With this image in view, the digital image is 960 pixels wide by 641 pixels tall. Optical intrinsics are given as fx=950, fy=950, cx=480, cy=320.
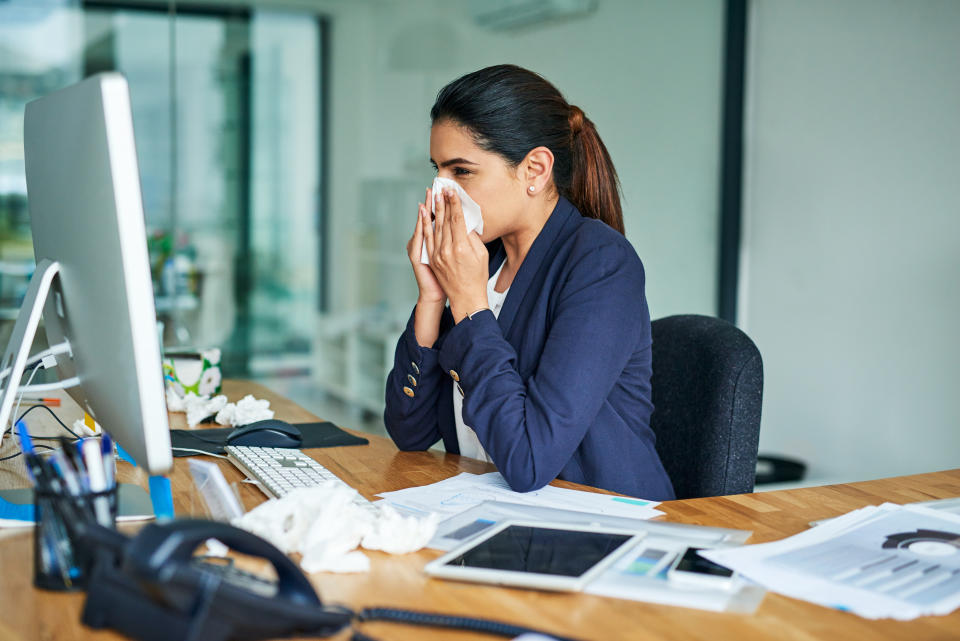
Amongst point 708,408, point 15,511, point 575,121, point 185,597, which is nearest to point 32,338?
point 15,511

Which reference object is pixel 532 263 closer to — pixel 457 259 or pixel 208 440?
pixel 457 259

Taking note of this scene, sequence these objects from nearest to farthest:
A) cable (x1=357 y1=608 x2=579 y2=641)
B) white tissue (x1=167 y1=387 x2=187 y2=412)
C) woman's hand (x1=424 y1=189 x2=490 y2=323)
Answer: cable (x1=357 y1=608 x2=579 y2=641)
woman's hand (x1=424 y1=189 x2=490 y2=323)
white tissue (x1=167 y1=387 x2=187 y2=412)

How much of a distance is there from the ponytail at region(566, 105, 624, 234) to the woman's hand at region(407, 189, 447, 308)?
0.27 m

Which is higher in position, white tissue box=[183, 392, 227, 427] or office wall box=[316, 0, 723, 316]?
office wall box=[316, 0, 723, 316]

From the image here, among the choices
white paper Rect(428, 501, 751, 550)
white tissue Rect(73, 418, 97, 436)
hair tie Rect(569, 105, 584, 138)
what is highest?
hair tie Rect(569, 105, 584, 138)

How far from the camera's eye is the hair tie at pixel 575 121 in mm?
1598

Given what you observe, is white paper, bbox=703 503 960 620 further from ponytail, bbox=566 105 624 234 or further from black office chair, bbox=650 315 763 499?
ponytail, bbox=566 105 624 234

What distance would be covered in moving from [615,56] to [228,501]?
9.30 feet

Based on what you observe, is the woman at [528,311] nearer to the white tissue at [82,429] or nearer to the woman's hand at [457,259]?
the woman's hand at [457,259]

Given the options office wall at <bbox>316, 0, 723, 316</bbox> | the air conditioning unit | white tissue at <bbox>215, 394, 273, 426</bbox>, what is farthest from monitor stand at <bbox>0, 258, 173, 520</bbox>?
the air conditioning unit

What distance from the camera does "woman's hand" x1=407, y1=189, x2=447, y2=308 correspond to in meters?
1.53

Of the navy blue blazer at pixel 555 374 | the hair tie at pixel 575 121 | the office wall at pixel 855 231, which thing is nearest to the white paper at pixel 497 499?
the navy blue blazer at pixel 555 374

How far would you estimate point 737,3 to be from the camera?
3.29 meters

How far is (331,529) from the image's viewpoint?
38.0 inches
